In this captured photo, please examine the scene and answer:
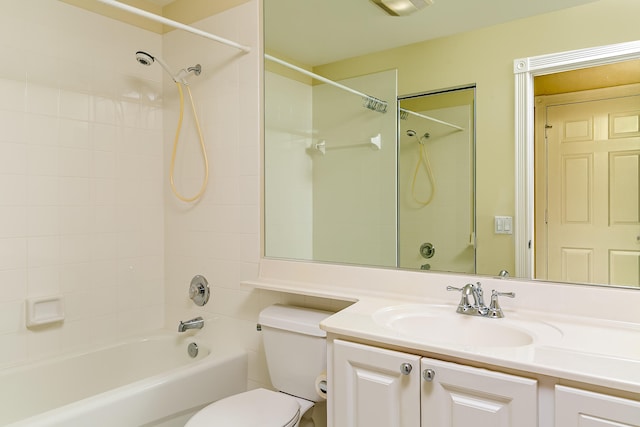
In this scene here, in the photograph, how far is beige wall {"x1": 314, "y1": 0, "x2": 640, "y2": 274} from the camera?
1.39 meters

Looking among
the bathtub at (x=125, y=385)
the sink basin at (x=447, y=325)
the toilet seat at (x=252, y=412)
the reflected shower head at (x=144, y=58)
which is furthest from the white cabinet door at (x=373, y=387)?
the reflected shower head at (x=144, y=58)

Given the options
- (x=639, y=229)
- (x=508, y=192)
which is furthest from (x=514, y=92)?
(x=639, y=229)

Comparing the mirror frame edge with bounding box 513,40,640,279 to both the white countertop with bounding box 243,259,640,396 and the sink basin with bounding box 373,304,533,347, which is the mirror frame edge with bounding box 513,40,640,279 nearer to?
the white countertop with bounding box 243,259,640,396

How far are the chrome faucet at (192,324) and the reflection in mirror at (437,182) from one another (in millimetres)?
1200

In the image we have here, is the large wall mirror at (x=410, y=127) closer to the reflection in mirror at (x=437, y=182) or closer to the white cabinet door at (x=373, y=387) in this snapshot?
the reflection in mirror at (x=437, y=182)

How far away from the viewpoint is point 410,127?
1789mm

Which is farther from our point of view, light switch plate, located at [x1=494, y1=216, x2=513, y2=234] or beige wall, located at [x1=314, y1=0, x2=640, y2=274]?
light switch plate, located at [x1=494, y1=216, x2=513, y2=234]

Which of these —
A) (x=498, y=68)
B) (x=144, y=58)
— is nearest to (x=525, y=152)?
(x=498, y=68)

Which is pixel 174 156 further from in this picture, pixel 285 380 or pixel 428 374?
pixel 428 374

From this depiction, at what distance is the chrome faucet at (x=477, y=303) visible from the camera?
4.68 feet

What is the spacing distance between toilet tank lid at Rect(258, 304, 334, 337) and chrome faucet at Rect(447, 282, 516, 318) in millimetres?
575

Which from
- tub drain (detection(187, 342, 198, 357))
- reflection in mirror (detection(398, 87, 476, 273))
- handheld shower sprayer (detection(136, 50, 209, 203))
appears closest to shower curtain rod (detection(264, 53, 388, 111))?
reflection in mirror (detection(398, 87, 476, 273))

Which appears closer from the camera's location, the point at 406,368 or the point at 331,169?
the point at 406,368

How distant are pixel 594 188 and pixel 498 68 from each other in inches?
21.1
